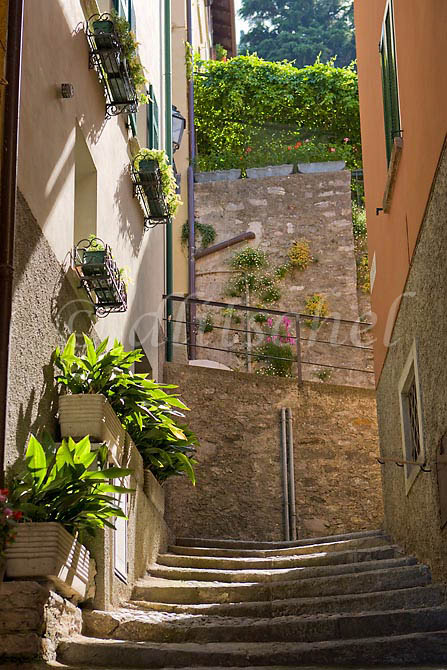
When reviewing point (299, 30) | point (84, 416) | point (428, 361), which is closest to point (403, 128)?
point (428, 361)

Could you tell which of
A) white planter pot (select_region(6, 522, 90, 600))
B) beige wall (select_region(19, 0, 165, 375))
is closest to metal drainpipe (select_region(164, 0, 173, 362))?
beige wall (select_region(19, 0, 165, 375))

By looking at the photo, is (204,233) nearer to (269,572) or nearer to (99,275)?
(269,572)

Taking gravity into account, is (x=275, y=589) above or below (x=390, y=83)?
below

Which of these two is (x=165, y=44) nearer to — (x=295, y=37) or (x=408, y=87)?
(x=408, y=87)

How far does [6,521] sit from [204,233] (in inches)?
419

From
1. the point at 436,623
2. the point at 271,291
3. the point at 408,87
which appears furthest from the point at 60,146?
the point at 271,291

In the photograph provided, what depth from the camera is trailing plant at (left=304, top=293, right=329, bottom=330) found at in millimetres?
13844

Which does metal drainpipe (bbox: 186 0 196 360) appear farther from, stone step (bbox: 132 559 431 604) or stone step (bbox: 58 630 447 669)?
stone step (bbox: 58 630 447 669)

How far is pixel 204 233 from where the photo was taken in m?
14.7

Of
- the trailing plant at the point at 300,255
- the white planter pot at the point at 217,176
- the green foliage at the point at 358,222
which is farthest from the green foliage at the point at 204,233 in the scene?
the green foliage at the point at 358,222

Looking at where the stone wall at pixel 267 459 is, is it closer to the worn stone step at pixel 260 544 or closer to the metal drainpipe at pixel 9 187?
the worn stone step at pixel 260 544

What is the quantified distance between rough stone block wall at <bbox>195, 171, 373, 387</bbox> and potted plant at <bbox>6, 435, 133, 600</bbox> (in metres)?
8.62

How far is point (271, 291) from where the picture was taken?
46.3ft

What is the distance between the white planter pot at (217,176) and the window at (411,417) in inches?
339
